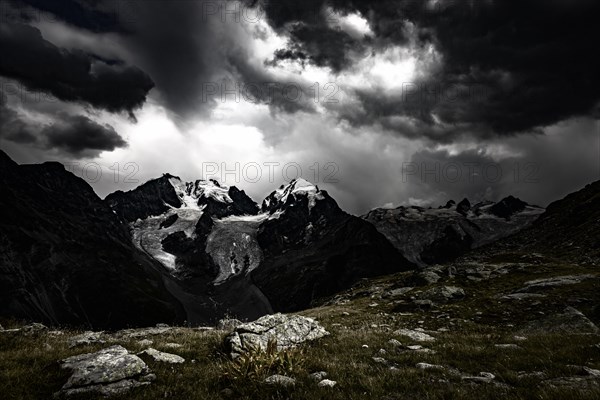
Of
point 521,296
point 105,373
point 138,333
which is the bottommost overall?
point 521,296

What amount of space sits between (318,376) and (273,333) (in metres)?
5.39

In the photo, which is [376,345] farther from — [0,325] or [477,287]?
[477,287]

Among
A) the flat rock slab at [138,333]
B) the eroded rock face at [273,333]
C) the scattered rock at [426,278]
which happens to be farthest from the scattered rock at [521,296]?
the flat rock slab at [138,333]

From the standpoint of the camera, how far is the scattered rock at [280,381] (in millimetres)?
8492

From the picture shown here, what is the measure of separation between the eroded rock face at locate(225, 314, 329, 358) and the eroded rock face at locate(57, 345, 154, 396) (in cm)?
318

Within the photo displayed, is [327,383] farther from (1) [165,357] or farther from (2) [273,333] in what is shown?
(2) [273,333]

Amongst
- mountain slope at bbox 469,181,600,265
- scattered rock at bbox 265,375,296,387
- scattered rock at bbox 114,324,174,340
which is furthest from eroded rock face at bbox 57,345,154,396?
mountain slope at bbox 469,181,600,265

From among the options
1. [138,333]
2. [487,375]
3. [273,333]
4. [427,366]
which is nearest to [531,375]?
[487,375]

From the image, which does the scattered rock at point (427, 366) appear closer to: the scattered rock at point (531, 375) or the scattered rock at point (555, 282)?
the scattered rock at point (531, 375)

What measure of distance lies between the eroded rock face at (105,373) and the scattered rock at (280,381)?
3.16 m

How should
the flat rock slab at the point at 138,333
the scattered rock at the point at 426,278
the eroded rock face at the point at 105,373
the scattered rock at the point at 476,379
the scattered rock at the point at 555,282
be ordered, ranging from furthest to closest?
1. the scattered rock at the point at 426,278
2. the scattered rock at the point at 555,282
3. the flat rock slab at the point at 138,333
4. the scattered rock at the point at 476,379
5. the eroded rock face at the point at 105,373

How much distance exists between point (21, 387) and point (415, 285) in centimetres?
5503

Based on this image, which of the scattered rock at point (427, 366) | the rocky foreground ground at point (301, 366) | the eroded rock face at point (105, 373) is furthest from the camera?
the scattered rock at point (427, 366)

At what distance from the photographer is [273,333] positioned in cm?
1448
